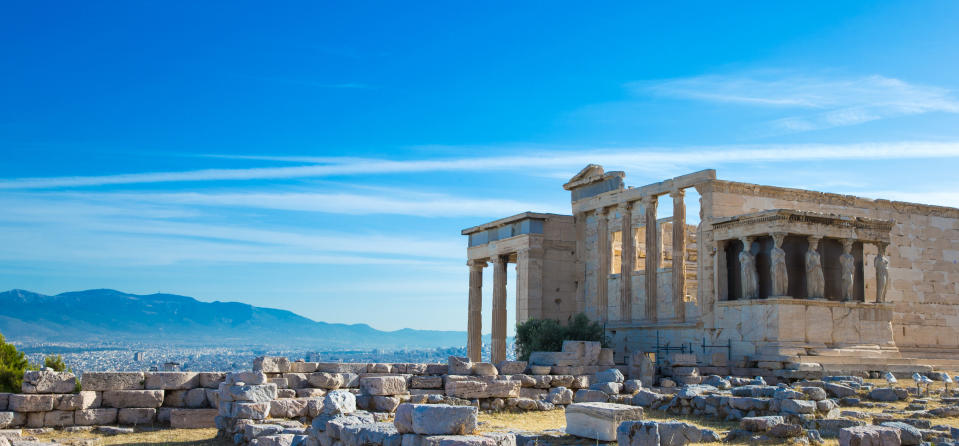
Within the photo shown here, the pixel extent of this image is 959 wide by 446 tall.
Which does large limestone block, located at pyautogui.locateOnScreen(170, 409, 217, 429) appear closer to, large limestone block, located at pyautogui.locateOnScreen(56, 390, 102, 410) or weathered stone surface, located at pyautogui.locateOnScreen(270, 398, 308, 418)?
large limestone block, located at pyautogui.locateOnScreen(56, 390, 102, 410)

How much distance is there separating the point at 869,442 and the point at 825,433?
2510mm

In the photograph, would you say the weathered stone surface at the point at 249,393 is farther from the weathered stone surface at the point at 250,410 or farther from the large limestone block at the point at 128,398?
the large limestone block at the point at 128,398

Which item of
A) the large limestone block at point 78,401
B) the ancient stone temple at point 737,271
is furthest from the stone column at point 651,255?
the large limestone block at point 78,401

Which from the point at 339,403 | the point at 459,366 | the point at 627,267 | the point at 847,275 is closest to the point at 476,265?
the point at 627,267

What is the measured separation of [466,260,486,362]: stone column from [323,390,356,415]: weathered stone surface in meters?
19.8

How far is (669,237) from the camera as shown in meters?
29.8

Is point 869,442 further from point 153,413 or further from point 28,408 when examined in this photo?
point 28,408

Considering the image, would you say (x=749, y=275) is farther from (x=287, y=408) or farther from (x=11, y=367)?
(x=11, y=367)

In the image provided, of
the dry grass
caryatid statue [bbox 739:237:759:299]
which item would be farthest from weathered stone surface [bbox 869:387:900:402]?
the dry grass

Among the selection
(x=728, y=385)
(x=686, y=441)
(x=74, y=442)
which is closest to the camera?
(x=686, y=441)

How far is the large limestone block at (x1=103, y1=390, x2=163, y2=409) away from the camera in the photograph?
15.3 meters

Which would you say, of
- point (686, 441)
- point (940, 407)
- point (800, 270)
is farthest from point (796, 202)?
point (686, 441)

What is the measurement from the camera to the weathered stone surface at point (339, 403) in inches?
504

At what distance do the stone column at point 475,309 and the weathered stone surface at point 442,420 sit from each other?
77.0ft
